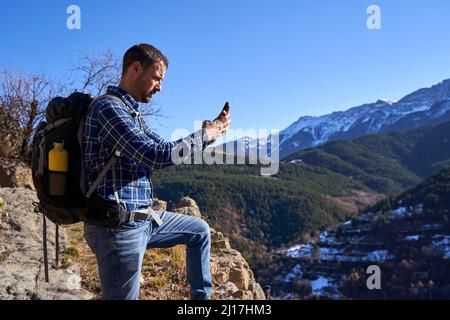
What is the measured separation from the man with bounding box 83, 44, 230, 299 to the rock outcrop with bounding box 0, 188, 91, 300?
8.56 feet

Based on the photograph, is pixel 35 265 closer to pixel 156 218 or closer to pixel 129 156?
pixel 156 218

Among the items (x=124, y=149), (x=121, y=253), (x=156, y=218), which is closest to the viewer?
(x=124, y=149)

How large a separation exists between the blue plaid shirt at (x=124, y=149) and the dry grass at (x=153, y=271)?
3430 millimetres

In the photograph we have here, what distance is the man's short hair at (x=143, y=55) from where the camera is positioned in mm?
3355

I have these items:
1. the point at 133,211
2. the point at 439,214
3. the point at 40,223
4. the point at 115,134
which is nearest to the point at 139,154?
the point at 115,134

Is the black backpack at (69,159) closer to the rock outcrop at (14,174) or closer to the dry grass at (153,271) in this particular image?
the dry grass at (153,271)

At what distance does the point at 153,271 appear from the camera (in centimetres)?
785

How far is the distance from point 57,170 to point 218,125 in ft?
3.68

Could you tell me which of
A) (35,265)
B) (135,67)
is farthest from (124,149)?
(35,265)

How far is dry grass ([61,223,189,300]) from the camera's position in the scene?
6812mm

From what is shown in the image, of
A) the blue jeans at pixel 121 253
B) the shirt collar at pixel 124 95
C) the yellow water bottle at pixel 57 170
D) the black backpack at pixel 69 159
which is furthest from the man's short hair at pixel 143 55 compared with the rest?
the blue jeans at pixel 121 253

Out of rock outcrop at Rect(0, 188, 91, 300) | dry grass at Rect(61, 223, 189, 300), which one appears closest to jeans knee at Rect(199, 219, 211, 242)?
rock outcrop at Rect(0, 188, 91, 300)
